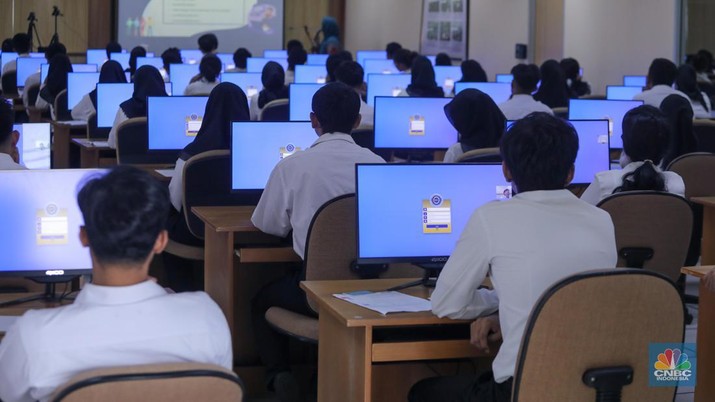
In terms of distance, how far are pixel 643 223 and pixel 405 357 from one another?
1.53 m

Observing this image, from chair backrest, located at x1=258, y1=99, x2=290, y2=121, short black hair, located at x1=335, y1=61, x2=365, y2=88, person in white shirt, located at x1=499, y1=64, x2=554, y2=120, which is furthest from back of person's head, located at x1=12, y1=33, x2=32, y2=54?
person in white shirt, located at x1=499, y1=64, x2=554, y2=120

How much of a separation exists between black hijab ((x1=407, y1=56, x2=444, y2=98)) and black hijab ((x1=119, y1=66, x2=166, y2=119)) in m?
2.42

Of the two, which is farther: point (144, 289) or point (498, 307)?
point (498, 307)

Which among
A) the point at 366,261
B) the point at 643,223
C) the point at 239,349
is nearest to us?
the point at 366,261

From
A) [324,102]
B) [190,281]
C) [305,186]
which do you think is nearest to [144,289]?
[305,186]

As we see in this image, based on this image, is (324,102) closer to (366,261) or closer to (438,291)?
(366,261)

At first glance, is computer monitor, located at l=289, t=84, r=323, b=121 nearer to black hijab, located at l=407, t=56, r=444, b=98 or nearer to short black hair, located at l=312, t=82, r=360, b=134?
black hijab, located at l=407, t=56, r=444, b=98

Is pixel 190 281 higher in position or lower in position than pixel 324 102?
lower

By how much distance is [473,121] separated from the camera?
19.8 feet

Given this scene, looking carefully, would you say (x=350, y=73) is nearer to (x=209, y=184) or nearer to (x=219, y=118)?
Answer: (x=219, y=118)

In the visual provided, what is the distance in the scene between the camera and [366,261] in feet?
12.1

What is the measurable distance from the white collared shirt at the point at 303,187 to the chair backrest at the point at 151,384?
2.09 m

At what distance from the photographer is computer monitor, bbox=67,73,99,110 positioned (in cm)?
941

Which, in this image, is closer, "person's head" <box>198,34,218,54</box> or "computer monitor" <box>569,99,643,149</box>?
"computer monitor" <box>569,99,643,149</box>
